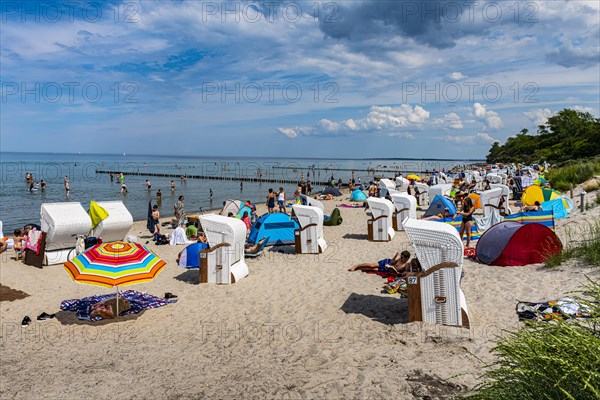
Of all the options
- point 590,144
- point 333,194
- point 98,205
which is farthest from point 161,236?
point 590,144

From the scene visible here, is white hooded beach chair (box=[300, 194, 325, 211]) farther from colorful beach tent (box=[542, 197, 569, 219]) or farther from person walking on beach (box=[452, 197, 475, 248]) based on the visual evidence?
colorful beach tent (box=[542, 197, 569, 219])

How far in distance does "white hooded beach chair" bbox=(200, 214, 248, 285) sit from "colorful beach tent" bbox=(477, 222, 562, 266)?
603cm

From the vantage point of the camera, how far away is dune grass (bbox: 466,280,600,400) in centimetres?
229

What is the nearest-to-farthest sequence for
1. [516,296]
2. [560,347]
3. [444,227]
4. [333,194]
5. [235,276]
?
[560,347]
[444,227]
[516,296]
[235,276]
[333,194]

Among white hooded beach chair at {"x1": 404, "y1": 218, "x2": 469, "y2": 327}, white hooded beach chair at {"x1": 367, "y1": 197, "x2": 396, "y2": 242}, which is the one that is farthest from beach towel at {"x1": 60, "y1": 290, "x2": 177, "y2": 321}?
white hooded beach chair at {"x1": 367, "y1": 197, "x2": 396, "y2": 242}

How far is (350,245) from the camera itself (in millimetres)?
14055

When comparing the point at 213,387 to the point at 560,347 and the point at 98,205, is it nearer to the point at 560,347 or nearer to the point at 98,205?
the point at 560,347

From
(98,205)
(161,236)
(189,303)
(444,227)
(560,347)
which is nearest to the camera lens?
(560,347)

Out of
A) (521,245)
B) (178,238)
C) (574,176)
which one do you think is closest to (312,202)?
(178,238)

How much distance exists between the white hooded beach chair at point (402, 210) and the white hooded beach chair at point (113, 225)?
377 inches

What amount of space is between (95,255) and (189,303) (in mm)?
2190

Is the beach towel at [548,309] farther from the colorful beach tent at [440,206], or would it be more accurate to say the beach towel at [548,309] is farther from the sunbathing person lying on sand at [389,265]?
the colorful beach tent at [440,206]

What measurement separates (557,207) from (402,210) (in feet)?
17.9

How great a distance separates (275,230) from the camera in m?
14.0
